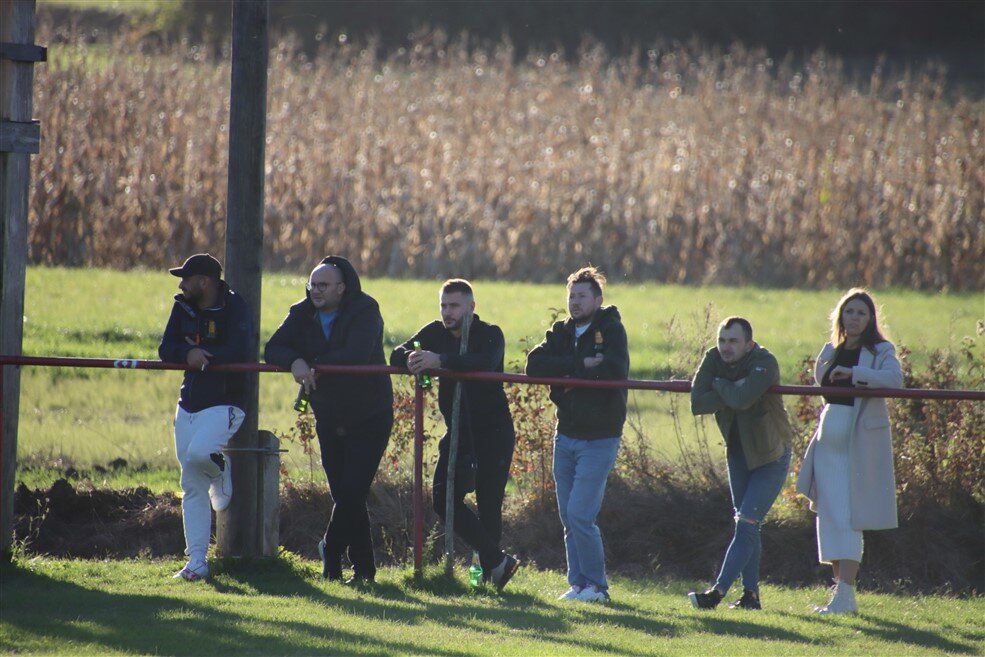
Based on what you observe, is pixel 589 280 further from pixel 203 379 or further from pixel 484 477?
pixel 203 379

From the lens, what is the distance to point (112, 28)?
35.2 metres

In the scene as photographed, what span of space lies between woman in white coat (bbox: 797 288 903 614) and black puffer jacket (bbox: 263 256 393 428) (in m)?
2.71

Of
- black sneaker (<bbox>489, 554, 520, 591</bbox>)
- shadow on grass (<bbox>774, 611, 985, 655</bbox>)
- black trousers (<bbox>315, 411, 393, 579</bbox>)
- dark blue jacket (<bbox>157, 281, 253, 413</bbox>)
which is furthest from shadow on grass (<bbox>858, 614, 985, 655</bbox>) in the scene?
dark blue jacket (<bbox>157, 281, 253, 413</bbox>)

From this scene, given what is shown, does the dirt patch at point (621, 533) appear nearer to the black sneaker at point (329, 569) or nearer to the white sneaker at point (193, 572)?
the black sneaker at point (329, 569)

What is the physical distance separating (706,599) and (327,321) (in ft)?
9.50

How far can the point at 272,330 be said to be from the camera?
1705cm

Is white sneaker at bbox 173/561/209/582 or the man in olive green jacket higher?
the man in olive green jacket

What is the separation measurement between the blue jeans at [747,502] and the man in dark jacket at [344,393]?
2.18 meters

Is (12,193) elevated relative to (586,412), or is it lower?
elevated

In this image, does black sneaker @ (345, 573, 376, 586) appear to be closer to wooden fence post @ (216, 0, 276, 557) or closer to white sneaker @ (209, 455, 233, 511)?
wooden fence post @ (216, 0, 276, 557)

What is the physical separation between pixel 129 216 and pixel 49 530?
12835 millimetres

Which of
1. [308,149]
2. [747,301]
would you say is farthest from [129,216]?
[747,301]

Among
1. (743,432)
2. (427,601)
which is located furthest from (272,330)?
(743,432)

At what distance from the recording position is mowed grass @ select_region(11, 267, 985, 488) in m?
12.8
